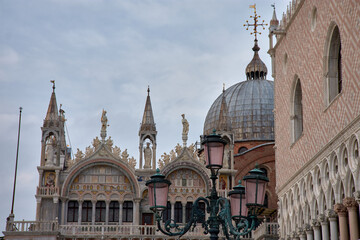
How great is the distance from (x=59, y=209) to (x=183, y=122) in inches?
278

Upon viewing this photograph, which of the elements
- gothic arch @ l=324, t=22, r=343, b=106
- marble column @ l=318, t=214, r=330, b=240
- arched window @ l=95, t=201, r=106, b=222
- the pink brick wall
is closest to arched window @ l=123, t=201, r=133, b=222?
arched window @ l=95, t=201, r=106, b=222

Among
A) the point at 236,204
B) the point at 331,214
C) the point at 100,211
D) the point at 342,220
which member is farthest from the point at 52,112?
the point at 236,204

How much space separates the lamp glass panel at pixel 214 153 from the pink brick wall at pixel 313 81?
510 centimetres

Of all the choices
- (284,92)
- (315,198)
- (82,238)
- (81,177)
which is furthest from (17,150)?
(315,198)

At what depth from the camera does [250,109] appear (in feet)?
134

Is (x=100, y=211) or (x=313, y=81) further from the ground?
(x=313, y=81)

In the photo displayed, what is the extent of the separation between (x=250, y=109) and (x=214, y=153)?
2871 centimetres

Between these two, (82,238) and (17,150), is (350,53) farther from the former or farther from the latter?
(17,150)

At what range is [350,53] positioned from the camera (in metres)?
16.7

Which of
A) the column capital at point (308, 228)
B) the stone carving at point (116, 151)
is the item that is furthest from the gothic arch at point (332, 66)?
the stone carving at point (116, 151)

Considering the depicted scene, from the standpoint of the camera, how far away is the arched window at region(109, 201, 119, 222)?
97.7 ft

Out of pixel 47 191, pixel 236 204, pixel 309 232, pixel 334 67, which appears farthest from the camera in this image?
pixel 47 191

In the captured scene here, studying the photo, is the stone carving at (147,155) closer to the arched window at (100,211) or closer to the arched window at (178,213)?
the arched window at (178,213)

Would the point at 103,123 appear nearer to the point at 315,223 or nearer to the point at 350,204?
the point at 315,223
